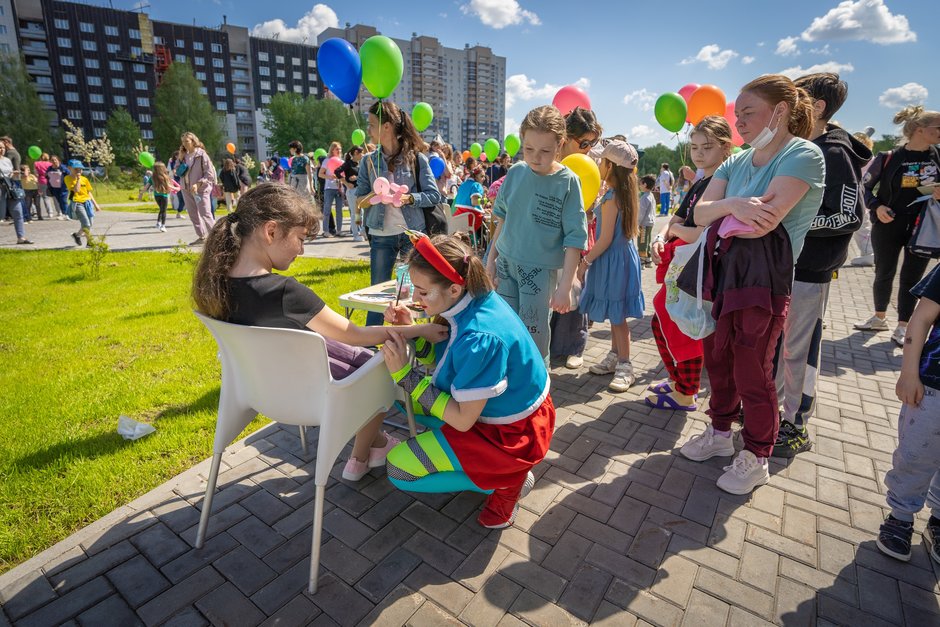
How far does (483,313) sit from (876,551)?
2.08m

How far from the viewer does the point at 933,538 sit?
2.10 metres

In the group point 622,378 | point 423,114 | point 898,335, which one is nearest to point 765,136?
point 622,378

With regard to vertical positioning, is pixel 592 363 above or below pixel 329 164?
below

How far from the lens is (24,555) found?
212 centimetres

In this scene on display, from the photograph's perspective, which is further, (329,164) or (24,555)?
(329,164)

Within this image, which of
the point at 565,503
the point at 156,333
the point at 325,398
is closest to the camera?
the point at 325,398

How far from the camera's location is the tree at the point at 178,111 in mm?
49938

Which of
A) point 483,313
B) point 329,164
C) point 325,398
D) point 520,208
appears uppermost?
point 329,164

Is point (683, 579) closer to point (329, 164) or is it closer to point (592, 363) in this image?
point (592, 363)

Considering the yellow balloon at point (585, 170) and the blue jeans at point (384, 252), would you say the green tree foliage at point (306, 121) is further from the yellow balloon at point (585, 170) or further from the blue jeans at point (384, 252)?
the yellow balloon at point (585, 170)

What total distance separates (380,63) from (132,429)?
3.48 metres

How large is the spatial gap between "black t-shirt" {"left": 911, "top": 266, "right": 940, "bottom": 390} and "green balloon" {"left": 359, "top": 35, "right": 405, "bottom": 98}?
3847 mm

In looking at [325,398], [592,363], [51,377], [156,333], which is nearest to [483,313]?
[325,398]

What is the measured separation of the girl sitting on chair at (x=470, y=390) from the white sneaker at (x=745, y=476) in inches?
43.8
